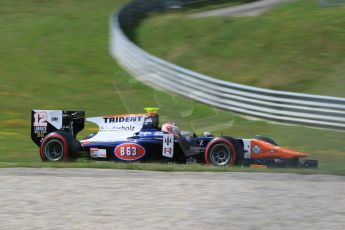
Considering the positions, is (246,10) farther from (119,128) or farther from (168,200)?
(168,200)

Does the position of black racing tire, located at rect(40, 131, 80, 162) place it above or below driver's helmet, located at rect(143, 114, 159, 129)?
below

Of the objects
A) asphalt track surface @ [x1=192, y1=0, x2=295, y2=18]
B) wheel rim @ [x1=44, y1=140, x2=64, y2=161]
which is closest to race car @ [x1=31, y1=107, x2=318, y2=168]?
wheel rim @ [x1=44, y1=140, x2=64, y2=161]

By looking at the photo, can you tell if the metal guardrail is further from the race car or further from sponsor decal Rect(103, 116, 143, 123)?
sponsor decal Rect(103, 116, 143, 123)

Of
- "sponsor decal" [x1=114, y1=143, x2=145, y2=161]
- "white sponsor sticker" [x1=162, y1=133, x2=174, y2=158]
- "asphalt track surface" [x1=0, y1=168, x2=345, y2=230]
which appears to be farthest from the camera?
"sponsor decal" [x1=114, y1=143, x2=145, y2=161]

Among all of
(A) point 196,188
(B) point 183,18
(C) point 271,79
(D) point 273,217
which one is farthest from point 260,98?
(B) point 183,18

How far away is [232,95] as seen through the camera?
1584cm

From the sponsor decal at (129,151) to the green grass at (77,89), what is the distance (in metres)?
0.63

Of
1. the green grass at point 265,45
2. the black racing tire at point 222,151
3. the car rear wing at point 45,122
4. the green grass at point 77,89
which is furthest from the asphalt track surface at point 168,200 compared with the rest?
the green grass at point 265,45

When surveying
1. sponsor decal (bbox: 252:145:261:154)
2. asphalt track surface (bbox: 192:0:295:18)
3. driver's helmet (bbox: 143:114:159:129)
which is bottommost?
sponsor decal (bbox: 252:145:261:154)

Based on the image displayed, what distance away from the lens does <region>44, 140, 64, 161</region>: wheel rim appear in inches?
429

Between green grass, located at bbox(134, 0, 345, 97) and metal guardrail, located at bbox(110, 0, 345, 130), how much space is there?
201 cm

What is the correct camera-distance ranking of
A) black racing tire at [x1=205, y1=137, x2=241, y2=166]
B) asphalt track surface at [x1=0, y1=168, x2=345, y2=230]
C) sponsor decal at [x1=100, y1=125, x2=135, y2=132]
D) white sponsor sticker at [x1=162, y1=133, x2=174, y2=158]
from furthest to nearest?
sponsor decal at [x1=100, y1=125, x2=135, y2=132], white sponsor sticker at [x1=162, y1=133, x2=174, y2=158], black racing tire at [x1=205, y1=137, x2=241, y2=166], asphalt track surface at [x1=0, y1=168, x2=345, y2=230]

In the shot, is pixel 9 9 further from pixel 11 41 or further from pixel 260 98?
pixel 260 98

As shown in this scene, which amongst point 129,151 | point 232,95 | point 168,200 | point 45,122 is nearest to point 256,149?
point 129,151
